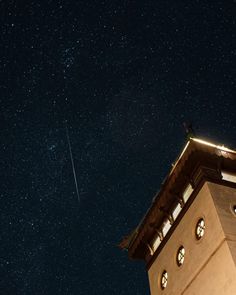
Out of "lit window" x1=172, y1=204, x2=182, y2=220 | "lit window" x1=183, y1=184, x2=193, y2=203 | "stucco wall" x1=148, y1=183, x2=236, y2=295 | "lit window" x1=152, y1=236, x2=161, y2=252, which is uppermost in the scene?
"lit window" x1=183, y1=184, x2=193, y2=203

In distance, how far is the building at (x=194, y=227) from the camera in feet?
56.6

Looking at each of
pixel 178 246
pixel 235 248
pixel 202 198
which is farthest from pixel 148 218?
pixel 235 248

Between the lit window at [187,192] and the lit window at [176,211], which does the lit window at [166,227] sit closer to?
the lit window at [176,211]

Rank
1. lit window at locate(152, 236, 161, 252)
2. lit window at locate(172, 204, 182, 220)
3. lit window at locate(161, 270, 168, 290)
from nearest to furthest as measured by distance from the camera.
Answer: lit window at locate(161, 270, 168, 290), lit window at locate(172, 204, 182, 220), lit window at locate(152, 236, 161, 252)

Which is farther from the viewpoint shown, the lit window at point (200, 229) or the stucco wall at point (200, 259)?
the lit window at point (200, 229)

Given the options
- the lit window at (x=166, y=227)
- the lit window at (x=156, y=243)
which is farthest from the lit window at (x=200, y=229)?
the lit window at (x=156, y=243)

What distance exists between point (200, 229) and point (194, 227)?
0.43m

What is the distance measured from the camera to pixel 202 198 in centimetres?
1920

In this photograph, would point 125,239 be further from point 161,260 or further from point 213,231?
point 213,231

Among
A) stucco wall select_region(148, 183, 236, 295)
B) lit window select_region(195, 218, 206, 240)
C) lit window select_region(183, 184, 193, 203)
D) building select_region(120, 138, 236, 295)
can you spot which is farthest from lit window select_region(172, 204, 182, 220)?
lit window select_region(195, 218, 206, 240)

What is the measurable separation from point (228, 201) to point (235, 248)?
8.60ft

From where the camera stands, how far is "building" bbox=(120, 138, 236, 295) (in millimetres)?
17266

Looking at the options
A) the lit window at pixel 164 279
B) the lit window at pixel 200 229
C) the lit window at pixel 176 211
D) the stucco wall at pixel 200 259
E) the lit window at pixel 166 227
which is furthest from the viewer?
the lit window at pixel 166 227

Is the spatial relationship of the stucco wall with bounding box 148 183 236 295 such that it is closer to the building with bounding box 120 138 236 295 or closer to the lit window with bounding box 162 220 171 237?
the building with bounding box 120 138 236 295
